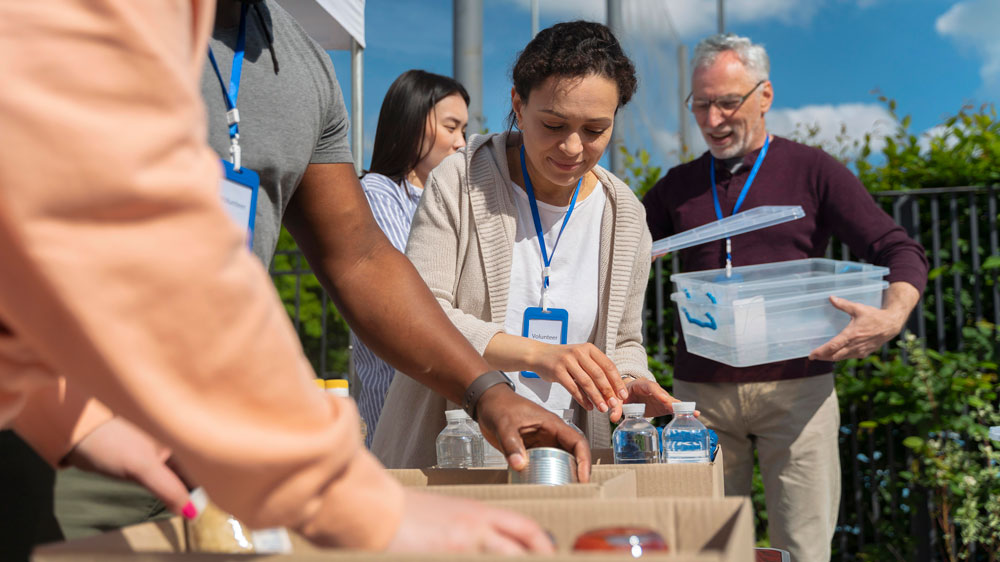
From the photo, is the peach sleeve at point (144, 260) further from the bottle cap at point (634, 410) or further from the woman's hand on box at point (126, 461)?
the bottle cap at point (634, 410)

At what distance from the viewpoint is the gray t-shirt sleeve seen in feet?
5.65

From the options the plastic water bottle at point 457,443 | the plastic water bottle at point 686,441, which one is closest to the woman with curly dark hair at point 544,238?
the plastic water bottle at point 457,443

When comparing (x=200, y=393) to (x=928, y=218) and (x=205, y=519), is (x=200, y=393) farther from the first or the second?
(x=928, y=218)

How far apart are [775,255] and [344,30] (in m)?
3.10

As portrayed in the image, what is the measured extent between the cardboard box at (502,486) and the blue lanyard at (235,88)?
57cm

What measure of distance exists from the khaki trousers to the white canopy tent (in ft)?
9.09

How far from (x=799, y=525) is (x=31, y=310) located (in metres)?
3.36

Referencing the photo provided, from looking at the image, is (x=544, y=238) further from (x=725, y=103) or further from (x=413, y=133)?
(x=725, y=103)


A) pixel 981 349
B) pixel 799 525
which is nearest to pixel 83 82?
pixel 799 525

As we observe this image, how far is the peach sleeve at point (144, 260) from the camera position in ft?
1.67

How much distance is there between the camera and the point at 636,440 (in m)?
1.70

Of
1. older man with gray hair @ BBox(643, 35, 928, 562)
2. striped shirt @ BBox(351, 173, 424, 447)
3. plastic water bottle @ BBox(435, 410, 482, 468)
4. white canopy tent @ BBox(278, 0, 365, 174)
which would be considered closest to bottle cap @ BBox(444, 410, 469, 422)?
plastic water bottle @ BBox(435, 410, 482, 468)

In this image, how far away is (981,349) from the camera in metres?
4.47

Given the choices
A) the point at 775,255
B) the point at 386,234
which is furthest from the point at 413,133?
the point at 775,255
